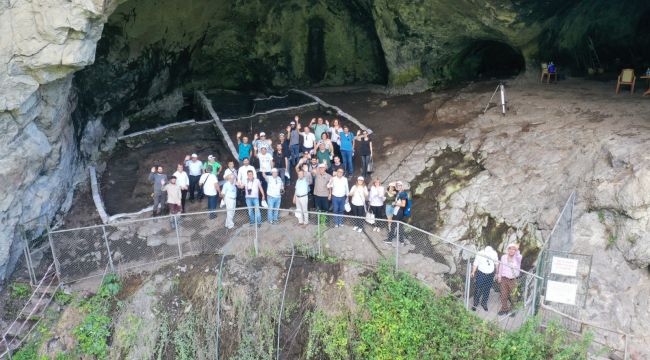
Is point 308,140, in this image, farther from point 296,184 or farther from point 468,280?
point 468,280

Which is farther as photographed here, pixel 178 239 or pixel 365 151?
pixel 365 151

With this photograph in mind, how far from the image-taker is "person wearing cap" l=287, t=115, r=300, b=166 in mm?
15250

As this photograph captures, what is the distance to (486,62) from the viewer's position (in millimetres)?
22516

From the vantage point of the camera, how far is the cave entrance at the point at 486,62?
21.2m

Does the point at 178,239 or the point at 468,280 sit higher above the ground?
the point at 178,239

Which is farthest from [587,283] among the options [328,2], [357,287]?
[328,2]

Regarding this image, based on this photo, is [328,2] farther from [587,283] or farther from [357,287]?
[587,283]

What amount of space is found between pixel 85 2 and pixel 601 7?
15.6 metres

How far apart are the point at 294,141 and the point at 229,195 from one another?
2.70 meters

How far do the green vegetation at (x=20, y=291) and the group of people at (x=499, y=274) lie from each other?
30.0 ft

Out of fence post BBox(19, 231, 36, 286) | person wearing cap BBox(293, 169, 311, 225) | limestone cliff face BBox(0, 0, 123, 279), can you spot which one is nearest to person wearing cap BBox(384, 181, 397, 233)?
person wearing cap BBox(293, 169, 311, 225)

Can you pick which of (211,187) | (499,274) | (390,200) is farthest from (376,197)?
(211,187)

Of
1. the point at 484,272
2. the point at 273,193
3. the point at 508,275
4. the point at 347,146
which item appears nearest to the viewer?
the point at 508,275

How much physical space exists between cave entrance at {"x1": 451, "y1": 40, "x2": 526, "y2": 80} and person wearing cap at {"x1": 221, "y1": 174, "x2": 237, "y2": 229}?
36.0ft
